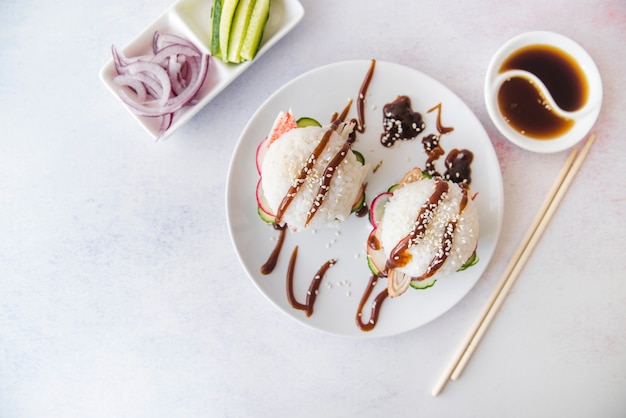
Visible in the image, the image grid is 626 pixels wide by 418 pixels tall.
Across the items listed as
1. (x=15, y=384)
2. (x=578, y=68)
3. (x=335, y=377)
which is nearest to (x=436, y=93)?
(x=578, y=68)

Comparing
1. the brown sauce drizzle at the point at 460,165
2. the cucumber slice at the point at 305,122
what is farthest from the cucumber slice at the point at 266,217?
the brown sauce drizzle at the point at 460,165

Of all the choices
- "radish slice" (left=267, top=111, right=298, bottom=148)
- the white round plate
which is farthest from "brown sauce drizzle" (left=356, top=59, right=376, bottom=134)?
"radish slice" (left=267, top=111, right=298, bottom=148)

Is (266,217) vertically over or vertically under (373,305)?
over

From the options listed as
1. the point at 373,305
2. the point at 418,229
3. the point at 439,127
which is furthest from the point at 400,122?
the point at 373,305

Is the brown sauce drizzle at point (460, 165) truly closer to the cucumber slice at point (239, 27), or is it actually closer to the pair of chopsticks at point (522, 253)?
the pair of chopsticks at point (522, 253)

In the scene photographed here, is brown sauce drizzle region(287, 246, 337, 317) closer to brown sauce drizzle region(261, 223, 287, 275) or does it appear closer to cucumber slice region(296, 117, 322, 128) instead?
brown sauce drizzle region(261, 223, 287, 275)

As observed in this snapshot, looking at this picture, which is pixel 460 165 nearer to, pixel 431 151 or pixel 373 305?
pixel 431 151
